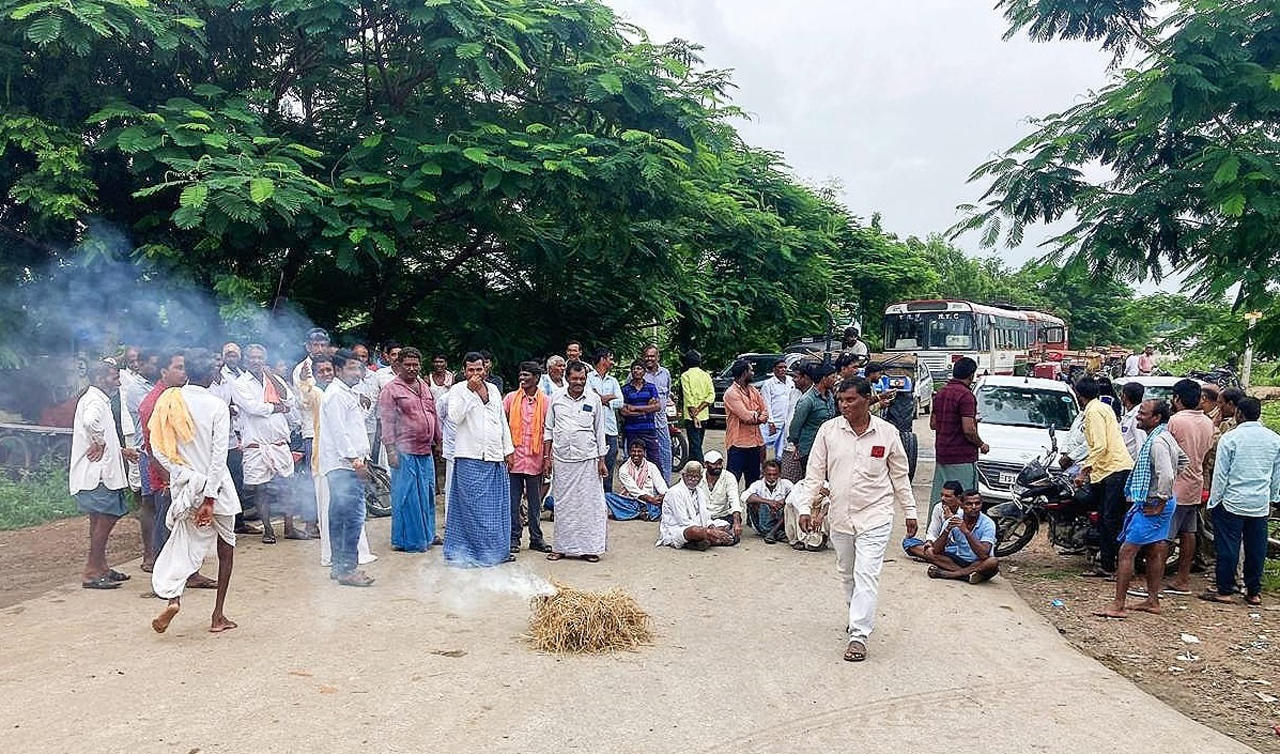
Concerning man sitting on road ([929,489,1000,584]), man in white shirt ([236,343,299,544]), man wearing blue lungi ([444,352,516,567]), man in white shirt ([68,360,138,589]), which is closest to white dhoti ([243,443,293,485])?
man in white shirt ([236,343,299,544])

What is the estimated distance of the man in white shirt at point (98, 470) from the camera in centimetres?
715

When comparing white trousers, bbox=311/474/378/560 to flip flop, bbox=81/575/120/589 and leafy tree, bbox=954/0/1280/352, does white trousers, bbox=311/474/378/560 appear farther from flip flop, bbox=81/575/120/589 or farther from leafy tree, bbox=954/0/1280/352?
leafy tree, bbox=954/0/1280/352

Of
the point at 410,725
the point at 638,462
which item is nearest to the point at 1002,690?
the point at 410,725

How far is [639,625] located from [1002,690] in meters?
2.19

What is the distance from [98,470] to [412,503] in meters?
2.57

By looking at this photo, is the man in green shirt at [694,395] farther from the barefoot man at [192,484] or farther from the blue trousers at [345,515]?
the barefoot man at [192,484]

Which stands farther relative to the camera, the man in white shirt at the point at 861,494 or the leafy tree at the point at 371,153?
the leafy tree at the point at 371,153

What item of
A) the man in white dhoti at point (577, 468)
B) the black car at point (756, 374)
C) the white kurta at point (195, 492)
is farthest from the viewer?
the black car at point (756, 374)

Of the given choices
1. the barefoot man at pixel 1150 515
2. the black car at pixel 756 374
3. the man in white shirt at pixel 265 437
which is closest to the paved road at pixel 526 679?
the barefoot man at pixel 1150 515

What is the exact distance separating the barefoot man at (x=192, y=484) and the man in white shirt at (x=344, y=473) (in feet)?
4.29

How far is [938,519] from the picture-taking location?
341 inches

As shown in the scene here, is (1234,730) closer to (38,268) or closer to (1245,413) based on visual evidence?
(1245,413)

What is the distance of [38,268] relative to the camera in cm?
1234

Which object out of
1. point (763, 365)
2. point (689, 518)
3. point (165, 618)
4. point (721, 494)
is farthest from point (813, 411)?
point (763, 365)
